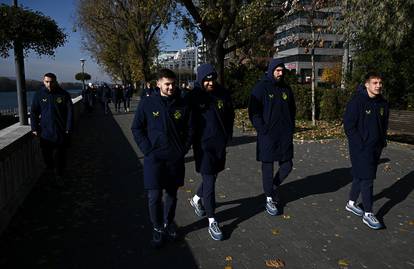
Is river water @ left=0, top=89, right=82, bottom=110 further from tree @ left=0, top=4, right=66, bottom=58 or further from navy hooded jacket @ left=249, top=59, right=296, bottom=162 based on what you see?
navy hooded jacket @ left=249, top=59, right=296, bottom=162

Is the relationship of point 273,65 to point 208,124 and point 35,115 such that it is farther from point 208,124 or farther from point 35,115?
point 35,115

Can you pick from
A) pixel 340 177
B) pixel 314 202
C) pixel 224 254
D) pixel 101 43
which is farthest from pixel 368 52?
pixel 101 43

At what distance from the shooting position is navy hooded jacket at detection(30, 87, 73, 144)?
20.9 ft

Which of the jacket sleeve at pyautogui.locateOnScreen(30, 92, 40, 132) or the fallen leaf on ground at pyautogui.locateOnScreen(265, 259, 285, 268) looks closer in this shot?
the fallen leaf on ground at pyautogui.locateOnScreen(265, 259, 285, 268)

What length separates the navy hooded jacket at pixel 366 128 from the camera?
4820 mm

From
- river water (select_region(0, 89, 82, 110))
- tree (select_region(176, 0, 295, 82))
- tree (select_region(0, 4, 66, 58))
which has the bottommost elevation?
river water (select_region(0, 89, 82, 110))

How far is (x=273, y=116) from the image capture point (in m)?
5.15

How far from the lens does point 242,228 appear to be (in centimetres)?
483

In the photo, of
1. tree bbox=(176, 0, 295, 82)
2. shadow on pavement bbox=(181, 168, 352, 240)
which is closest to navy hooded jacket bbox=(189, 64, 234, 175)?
shadow on pavement bbox=(181, 168, 352, 240)

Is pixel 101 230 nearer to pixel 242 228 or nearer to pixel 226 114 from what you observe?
pixel 242 228

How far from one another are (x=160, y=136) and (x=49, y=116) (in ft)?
9.89

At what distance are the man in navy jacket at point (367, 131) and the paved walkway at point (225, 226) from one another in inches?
18.3

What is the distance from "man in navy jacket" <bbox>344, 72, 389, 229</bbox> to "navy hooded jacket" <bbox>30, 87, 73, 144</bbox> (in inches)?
168

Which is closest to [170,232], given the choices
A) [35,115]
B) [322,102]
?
[35,115]
